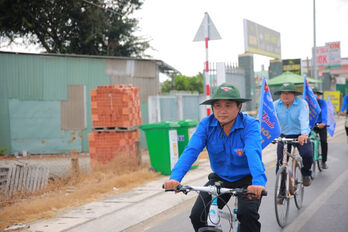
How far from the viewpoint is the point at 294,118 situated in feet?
21.0

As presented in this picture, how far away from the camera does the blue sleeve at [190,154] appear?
3463mm

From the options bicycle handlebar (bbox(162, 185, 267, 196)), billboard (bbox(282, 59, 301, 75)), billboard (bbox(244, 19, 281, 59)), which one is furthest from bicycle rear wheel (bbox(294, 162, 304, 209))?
billboard (bbox(282, 59, 301, 75))

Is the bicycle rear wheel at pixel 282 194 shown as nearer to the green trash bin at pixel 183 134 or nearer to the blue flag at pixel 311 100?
the blue flag at pixel 311 100

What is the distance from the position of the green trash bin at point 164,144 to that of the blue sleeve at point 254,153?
5.47 metres

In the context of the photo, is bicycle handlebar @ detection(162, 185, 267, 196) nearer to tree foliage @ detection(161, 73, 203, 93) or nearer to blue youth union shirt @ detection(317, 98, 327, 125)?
blue youth union shirt @ detection(317, 98, 327, 125)

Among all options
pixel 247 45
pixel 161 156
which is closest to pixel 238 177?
pixel 161 156

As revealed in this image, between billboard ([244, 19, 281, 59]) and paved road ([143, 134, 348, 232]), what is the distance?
60.1 ft

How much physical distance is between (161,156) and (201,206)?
5731 mm

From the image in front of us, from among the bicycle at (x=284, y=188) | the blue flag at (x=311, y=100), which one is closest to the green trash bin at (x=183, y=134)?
the blue flag at (x=311, y=100)

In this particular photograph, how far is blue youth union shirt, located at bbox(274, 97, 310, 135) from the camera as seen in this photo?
625 cm

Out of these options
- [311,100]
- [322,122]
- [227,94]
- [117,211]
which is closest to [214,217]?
[227,94]

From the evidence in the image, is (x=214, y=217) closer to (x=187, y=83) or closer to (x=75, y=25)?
(x=75, y=25)

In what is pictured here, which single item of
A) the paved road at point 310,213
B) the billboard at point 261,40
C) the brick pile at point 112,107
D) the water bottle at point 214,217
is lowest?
the paved road at point 310,213

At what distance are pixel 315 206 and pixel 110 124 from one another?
581 centimetres
